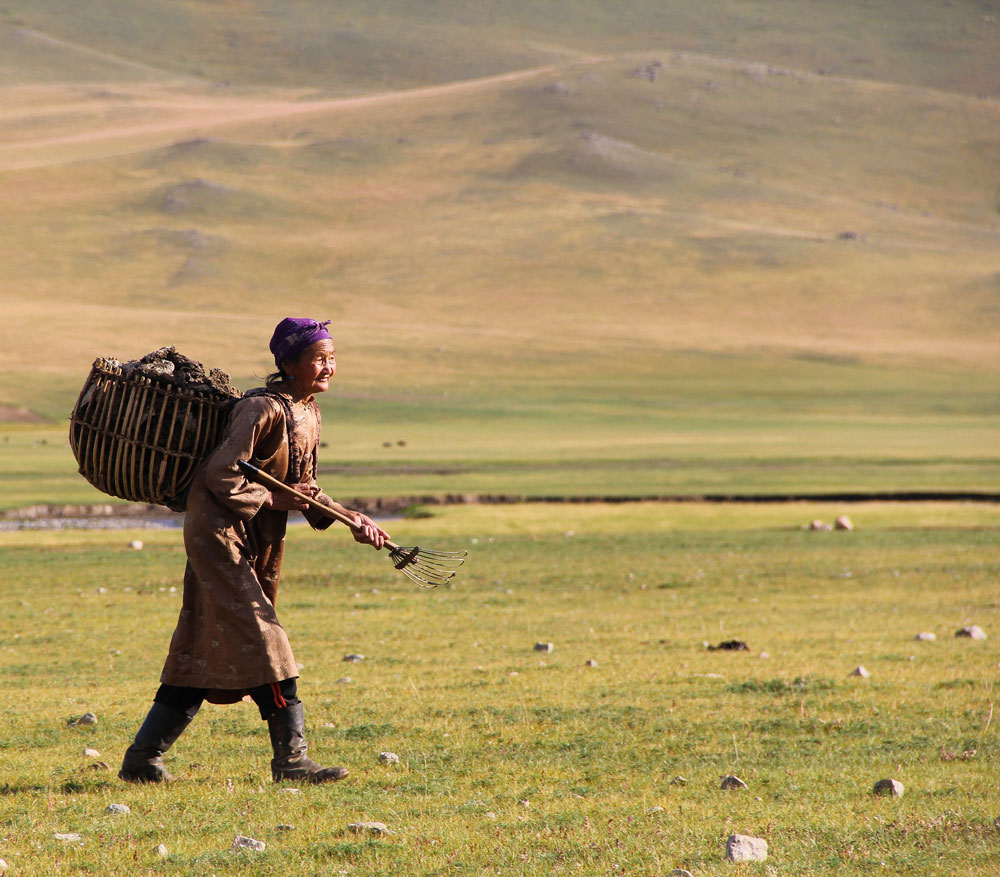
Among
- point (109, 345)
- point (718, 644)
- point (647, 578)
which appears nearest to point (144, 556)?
point (647, 578)

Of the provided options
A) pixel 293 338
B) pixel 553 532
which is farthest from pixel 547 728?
pixel 553 532

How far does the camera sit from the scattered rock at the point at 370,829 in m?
6.27

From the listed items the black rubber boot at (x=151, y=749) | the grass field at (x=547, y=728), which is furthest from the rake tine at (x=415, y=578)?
the black rubber boot at (x=151, y=749)

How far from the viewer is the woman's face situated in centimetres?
738

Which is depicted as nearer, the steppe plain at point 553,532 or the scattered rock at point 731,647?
the steppe plain at point 553,532

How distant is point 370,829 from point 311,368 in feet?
7.94

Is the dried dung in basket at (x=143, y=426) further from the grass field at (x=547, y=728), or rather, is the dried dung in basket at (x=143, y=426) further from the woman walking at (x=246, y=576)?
the grass field at (x=547, y=728)

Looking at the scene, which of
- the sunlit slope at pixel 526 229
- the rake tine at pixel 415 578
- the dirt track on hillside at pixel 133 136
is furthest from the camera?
the dirt track on hillside at pixel 133 136

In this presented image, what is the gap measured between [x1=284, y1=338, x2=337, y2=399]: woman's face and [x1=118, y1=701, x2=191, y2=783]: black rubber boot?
5.95 ft

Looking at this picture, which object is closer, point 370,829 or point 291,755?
point 370,829

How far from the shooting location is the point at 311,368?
7.39 metres

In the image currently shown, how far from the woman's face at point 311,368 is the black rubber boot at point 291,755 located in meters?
1.68

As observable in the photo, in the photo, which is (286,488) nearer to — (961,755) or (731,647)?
(961,755)

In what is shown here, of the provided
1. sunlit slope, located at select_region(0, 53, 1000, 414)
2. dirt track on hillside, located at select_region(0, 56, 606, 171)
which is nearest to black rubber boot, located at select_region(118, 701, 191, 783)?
sunlit slope, located at select_region(0, 53, 1000, 414)
